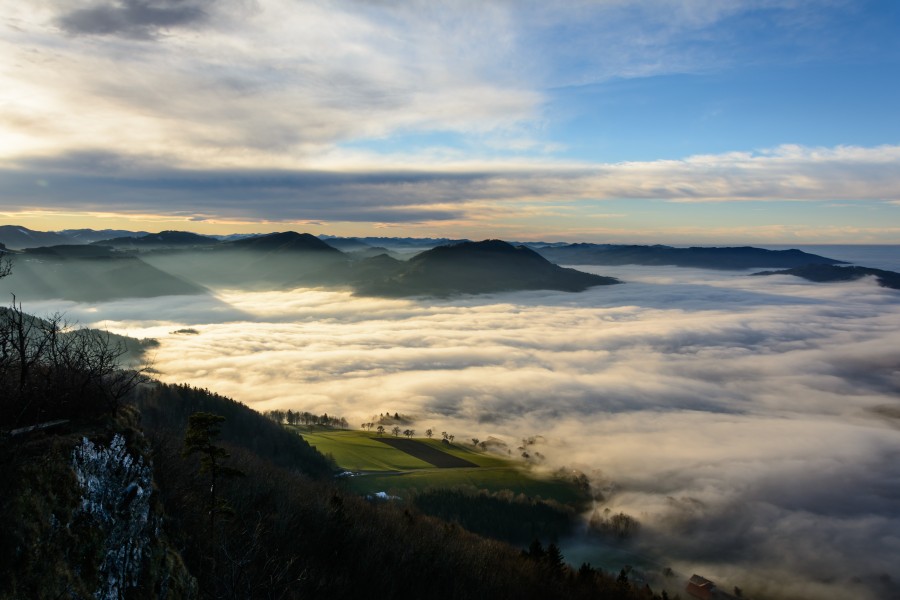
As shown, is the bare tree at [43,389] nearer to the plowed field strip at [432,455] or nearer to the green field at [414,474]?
the green field at [414,474]

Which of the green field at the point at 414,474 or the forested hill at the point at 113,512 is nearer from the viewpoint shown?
the forested hill at the point at 113,512

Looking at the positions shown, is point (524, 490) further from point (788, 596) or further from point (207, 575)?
point (207, 575)

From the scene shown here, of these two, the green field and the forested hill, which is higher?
the forested hill

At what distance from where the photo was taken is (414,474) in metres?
156

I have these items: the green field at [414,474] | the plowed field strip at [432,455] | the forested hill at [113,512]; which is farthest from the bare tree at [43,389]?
the plowed field strip at [432,455]

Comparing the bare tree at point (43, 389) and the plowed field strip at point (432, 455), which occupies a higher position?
the bare tree at point (43, 389)

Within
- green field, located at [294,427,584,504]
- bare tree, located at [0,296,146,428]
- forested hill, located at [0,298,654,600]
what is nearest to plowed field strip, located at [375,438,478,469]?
green field, located at [294,427,584,504]

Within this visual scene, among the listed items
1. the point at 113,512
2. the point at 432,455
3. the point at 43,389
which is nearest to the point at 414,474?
the point at 432,455

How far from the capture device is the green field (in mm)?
144375

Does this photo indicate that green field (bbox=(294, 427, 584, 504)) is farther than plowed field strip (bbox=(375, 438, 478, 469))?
No

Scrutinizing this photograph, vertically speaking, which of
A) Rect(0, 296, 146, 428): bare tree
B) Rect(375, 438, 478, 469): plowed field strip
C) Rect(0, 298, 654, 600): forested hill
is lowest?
Rect(375, 438, 478, 469): plowed field strip

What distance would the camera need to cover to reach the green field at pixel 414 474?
14438 cm

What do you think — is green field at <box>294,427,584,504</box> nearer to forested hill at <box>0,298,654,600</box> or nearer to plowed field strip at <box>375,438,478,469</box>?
plowed field strip at <box>375,438,478,469</box>

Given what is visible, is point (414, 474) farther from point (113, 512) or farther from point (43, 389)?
point (43, 389)
